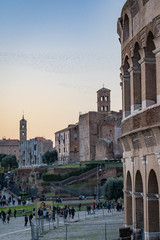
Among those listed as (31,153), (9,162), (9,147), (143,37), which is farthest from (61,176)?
(9,147)

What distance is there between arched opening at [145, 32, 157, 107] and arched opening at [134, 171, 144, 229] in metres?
3.06

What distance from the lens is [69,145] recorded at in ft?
318

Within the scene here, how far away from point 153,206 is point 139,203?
170cm

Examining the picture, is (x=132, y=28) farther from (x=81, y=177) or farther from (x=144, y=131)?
(x=81, y=177)

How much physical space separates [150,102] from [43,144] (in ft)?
501

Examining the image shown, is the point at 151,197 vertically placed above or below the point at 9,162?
below

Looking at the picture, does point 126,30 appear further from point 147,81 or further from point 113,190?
point 113,190

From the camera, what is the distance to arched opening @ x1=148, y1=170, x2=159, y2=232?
14945 millimetres

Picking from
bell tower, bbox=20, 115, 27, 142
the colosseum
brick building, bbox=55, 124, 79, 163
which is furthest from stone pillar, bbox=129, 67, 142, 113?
bell tower, bbox=20, 115, 27, 142

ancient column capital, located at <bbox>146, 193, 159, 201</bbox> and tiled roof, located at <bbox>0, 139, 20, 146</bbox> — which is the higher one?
tiled roof, located at <bbox>0, 139, 20, 146</bbox>

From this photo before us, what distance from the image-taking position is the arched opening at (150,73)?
15.1m

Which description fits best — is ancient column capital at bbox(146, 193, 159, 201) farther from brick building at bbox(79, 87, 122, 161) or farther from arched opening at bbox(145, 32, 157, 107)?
brick building at bbox(79, 87, 122, 161)

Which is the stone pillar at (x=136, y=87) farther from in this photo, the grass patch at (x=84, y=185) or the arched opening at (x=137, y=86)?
the grass patch at (x=84, y=185)

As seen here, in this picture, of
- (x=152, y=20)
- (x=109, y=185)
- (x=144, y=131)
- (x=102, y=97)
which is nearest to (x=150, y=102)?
(x=144, y=131)
